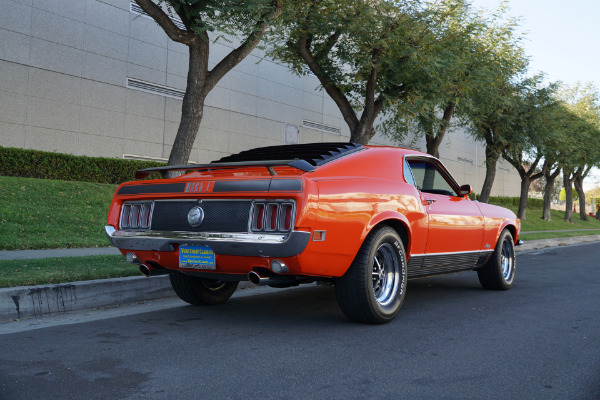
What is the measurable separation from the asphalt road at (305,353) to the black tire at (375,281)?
14 centimetres

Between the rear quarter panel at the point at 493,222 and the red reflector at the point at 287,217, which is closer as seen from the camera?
the red reflector at the point at 287,217

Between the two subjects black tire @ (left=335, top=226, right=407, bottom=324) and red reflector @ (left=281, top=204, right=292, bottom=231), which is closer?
red reflector @ (left=281, top=204, right=292, bottom=231)

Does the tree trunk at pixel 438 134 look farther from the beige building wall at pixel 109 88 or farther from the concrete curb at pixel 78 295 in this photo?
the concrete curb at pixel 78 295

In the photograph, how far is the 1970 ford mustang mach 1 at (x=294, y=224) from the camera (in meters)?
4.32

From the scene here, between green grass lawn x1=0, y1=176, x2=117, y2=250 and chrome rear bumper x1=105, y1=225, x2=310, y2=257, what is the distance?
522 centimetres

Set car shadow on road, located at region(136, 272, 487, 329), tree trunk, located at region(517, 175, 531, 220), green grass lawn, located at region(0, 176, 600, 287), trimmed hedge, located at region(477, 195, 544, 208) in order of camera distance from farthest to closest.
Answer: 1. trimmed hedge, located at region(477, 195, 544, 208)
2. tree trunk, located at region(517, 175, 531, 220)
3. green grass lawn, located at region(0, 176, 600, 287)
4. car shadow on road, located at region(136, 272, 487, 329)

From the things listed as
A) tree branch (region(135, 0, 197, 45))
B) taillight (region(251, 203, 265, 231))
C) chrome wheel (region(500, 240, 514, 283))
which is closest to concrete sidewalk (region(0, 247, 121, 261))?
tree branch (region(135, 0, 197, 45))

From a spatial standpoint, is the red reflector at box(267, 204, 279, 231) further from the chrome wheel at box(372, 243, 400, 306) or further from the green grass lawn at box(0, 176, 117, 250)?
the green grass lawn at box(0, 176, 117, 250)

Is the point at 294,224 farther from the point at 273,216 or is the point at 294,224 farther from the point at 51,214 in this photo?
the point at 51,214

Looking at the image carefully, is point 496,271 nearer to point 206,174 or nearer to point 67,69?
point 206,174

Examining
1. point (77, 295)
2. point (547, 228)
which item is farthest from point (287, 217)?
point (547, 228)

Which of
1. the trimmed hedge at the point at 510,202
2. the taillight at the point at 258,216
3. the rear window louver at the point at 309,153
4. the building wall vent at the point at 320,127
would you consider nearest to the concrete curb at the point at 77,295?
the rear window louver at the point at 309,153

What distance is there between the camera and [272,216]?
436cm

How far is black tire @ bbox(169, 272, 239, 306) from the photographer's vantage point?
5672mm
